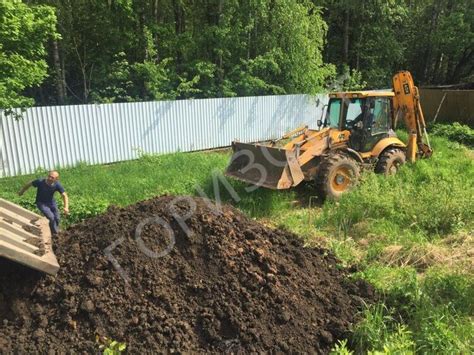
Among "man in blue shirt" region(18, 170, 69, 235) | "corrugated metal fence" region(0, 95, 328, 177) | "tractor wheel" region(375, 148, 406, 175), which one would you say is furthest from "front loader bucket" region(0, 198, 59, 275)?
"tractor wheel" region(375, 148, 406, 175)

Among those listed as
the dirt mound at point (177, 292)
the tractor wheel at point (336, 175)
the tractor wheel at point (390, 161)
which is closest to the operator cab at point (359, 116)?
the tractor wheel at point (390, 161)

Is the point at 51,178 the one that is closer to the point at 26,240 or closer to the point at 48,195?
the point at 48,195

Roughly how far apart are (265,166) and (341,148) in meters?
1.93

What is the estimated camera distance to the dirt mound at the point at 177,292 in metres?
4.23

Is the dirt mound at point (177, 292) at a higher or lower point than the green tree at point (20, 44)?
lower

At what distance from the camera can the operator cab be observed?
9.35m

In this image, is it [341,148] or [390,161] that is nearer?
[341,148]

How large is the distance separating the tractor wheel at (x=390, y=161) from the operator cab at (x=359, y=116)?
403 millimetres

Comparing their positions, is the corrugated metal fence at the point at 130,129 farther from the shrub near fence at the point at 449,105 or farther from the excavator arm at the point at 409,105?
Result: the shrub near fence at the point at 449,105

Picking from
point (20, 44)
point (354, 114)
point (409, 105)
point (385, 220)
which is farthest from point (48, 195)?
point (409, 105)

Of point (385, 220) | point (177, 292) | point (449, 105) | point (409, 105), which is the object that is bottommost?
point (385, 220)

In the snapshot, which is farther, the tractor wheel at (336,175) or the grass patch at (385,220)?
the tractor wheel at (336,175)

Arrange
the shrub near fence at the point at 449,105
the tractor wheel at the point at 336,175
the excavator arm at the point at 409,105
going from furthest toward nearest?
the shrub near fence at the point at 449,105
the excavator arm at the point at 409,105
the tractor wheel at the point at 336,175

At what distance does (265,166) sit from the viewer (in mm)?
8617
